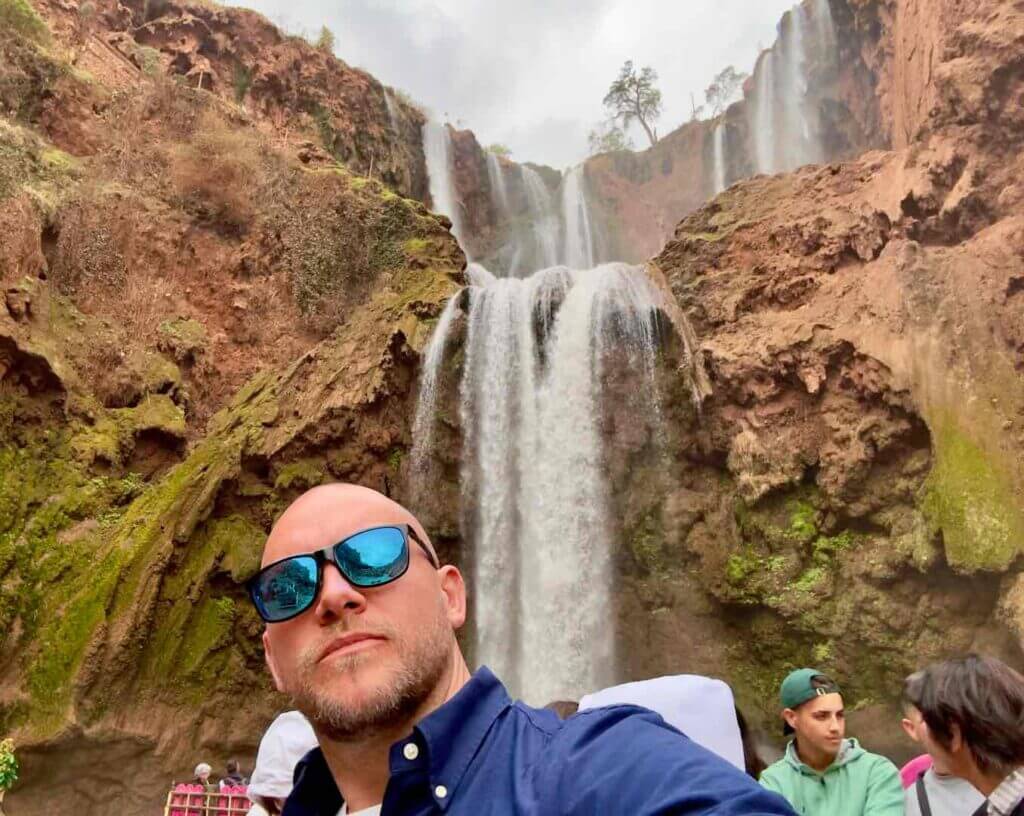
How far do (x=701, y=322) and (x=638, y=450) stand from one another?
310 cm

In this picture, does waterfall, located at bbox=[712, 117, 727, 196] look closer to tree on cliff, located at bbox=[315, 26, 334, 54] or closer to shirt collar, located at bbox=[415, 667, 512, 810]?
tree on cliff, located at bbox=[315, 26, 334, 54]

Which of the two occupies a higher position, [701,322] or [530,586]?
[701,322]

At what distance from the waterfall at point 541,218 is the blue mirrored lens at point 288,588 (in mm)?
30377

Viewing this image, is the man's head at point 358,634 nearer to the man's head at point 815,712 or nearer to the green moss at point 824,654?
the man's head at point 815,712

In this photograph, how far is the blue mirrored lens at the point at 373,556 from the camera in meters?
1.68

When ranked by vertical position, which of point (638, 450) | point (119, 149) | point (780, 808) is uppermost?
point (119, 149)

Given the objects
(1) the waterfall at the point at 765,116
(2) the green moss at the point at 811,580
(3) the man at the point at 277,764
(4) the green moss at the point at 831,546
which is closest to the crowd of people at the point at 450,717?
(3) the man at the point at 277,764

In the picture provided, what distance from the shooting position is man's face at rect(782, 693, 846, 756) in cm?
343

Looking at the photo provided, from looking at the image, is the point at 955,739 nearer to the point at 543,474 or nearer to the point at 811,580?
the point at 811,580

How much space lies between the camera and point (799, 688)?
11.6ft

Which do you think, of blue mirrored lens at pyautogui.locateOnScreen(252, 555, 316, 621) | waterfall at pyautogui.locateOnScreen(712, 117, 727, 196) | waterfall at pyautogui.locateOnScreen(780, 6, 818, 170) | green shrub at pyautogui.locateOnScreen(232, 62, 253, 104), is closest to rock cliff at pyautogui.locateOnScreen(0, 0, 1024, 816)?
green shrub at pyautogui.locateOnScreen(232, 62, 253, 104)

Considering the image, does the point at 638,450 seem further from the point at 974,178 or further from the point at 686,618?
the point at 974,178

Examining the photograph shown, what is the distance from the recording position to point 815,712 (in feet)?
11.4

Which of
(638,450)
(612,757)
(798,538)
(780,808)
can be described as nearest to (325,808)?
(612,757)
